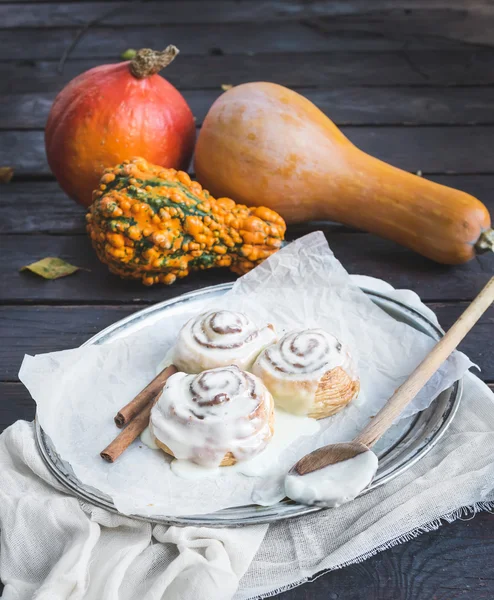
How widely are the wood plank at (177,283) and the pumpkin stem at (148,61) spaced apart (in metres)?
0.40

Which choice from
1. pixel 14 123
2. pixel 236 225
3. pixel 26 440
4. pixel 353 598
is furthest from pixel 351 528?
pixel 14 123

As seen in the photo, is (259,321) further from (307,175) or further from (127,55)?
(127,55)

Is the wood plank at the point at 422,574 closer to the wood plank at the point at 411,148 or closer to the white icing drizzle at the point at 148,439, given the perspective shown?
the white icing drizzle at the point at 148,439

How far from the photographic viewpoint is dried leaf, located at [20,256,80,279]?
1677 mm

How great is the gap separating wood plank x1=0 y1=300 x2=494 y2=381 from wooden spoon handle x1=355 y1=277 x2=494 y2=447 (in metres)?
0.13

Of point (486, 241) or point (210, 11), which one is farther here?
point (210, 11)

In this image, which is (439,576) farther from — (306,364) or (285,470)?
(306,364)

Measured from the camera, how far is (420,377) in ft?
3.87

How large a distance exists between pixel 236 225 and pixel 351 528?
2.46 ft

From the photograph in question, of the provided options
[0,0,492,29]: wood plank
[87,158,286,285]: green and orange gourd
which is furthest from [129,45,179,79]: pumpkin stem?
[0,0,492,29]: wood plank

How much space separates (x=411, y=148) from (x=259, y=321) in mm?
959

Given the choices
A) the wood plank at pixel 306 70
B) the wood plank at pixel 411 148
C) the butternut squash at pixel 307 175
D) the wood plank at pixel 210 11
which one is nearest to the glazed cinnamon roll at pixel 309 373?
the butternut squash at pixel 307 175

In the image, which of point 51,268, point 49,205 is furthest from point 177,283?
point 49,205

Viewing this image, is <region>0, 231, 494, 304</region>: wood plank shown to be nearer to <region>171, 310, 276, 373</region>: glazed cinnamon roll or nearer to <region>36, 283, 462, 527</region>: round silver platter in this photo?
<region>36, 283, 462, 527</region>: round silver platter
